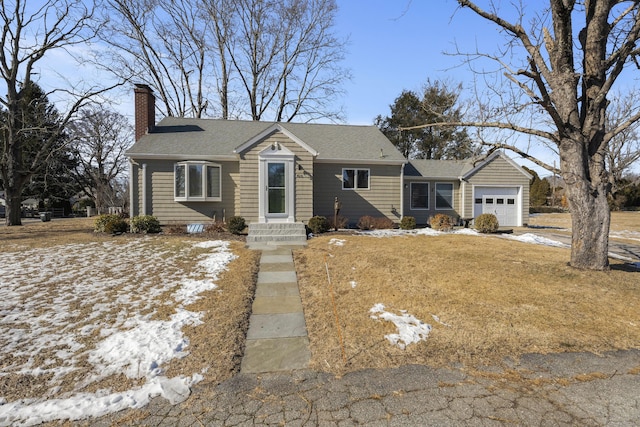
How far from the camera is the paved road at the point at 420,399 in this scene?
8.65ft

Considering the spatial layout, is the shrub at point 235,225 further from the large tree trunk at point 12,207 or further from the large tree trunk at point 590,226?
the large tree trunk at point 12,207

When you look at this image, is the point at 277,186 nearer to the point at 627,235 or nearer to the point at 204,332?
the point at 204,332

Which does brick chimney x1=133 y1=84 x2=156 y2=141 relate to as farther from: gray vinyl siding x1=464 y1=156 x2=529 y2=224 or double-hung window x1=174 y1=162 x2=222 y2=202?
gray vinyl siding x1=464 y1=156 x2=529 y2=224

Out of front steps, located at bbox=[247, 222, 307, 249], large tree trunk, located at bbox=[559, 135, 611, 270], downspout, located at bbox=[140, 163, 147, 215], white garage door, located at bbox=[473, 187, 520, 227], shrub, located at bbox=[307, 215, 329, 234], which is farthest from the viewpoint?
white garage door, located at bbox=[473, 187, 520, 227]

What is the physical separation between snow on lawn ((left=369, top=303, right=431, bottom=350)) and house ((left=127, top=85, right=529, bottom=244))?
7.45m

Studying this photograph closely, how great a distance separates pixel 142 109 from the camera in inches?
595

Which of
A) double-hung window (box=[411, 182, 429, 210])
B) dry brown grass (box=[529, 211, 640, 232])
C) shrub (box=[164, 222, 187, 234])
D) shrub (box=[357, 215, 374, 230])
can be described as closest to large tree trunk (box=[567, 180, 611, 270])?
shrub (box=[357, 215, 374, 230])

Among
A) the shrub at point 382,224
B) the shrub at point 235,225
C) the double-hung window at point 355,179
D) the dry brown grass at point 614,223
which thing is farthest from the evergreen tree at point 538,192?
the shrub at point 235,225

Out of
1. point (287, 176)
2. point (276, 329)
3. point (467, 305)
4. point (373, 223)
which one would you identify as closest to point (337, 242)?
point (287, 176)

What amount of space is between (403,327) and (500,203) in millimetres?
16753

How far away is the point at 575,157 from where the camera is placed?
265 inches

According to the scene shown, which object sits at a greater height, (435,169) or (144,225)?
(435,169)

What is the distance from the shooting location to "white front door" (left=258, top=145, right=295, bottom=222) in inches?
503

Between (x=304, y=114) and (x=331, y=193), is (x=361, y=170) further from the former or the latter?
(x=304, y=114)
